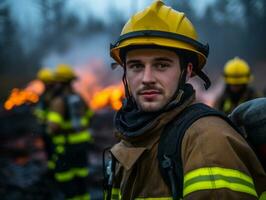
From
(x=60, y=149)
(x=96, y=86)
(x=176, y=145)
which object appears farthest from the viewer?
(x=96, y=86)

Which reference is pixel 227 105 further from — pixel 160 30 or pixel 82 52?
pixel 82 52

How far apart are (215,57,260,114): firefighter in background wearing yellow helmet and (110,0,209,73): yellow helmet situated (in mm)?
4306

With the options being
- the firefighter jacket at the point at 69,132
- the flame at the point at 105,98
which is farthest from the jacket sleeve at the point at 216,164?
the flame at the point at 105,98

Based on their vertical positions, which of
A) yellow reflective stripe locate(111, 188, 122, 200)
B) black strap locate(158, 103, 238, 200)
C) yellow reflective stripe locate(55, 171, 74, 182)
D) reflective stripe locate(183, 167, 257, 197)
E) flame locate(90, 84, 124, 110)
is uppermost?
flame locate(90, 84, 124, 110)

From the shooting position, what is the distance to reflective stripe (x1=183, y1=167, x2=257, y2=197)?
5.63 ft

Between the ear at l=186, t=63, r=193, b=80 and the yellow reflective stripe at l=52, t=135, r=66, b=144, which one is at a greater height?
the ear at l=186, t=63, r=193, b=80

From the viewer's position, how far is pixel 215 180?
172 cm

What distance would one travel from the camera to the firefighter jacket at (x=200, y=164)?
5.67 feet

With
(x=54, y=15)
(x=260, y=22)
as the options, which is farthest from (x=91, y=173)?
(x=54, y=15)

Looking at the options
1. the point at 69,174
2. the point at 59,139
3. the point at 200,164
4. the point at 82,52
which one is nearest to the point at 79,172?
the point at 69,174

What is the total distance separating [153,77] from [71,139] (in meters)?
4.50

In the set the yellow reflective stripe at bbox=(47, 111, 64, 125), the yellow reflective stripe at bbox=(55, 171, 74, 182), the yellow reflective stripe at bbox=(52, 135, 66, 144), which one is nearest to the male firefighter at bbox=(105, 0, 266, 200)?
the yellow reflective stripe at bbox=(55, 171, 74, 182)

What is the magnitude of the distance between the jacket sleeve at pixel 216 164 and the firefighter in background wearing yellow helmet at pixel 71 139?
4448 millimetres

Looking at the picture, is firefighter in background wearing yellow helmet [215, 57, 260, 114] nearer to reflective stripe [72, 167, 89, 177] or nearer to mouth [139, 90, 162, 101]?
reflective stripe [72, 167, 89, 177]
